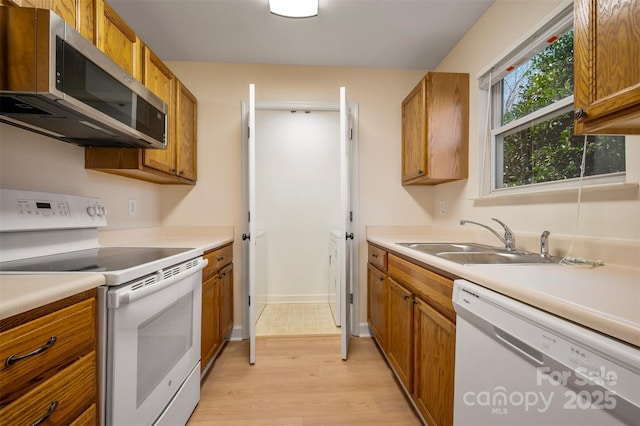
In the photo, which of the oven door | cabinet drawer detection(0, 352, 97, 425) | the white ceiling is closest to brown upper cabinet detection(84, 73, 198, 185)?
the white ceiling

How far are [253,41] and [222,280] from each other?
1.81 m

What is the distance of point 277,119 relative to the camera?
11.7 ft

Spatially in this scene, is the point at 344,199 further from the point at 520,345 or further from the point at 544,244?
the point at 520,345

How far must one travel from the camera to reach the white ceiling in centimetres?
187

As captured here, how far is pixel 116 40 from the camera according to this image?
1494 mm

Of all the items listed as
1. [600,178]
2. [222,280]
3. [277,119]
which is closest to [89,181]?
[222,280]

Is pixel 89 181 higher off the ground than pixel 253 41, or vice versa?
pixel 253 41

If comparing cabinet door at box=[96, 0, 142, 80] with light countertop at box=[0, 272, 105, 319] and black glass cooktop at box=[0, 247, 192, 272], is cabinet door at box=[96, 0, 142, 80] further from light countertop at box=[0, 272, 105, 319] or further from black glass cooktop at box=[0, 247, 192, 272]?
light countertop at box=[0, 272, 105, 319]

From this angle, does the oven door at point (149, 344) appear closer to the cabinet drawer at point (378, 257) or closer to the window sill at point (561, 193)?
the cabinet drawer at point (378, 257)

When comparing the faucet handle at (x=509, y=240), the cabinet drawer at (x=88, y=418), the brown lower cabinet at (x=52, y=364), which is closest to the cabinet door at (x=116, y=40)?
the brown lower cabinet at (x=52, y=364)

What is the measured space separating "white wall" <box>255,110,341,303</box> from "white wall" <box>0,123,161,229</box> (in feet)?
5.24

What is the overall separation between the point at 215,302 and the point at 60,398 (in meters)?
1.26

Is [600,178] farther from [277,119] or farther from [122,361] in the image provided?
[277,119]

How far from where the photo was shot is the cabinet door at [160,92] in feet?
5.76
